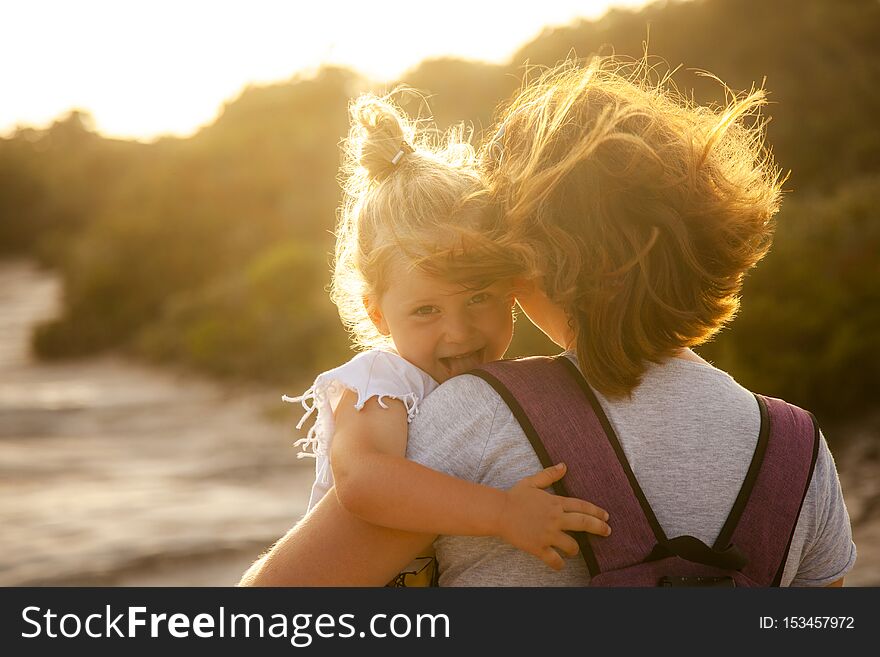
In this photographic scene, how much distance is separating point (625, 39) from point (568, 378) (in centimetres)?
1919

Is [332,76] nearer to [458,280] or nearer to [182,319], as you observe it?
[182,319]

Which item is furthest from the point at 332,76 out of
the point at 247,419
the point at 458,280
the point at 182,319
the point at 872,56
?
the point at 458,280

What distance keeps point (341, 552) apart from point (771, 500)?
696 mm

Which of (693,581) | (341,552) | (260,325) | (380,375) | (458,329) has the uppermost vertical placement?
(260,325)

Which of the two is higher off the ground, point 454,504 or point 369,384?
point 369,384

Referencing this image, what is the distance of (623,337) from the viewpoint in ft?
4.91

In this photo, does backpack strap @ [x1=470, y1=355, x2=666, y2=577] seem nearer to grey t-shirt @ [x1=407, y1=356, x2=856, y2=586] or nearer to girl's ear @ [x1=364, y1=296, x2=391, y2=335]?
grey t-shirt @ [x1=407, y1=356, x2=856, y2=586]

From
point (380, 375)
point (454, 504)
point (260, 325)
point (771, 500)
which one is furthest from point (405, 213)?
point (260, 325)

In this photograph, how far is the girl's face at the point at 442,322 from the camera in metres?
1.91

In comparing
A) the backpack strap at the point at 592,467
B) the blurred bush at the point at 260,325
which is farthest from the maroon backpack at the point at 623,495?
the blurred bush at the point at 260,325

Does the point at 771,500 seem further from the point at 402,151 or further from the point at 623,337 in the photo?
the point at 402,151

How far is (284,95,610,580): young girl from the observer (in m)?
1.46

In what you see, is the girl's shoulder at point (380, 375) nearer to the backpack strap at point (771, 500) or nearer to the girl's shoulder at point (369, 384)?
the girl's shoulder at point (369, 384)

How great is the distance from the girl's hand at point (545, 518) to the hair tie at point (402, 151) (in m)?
0.91
